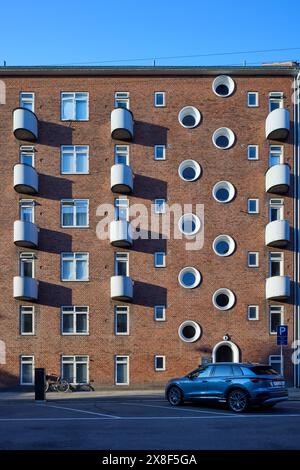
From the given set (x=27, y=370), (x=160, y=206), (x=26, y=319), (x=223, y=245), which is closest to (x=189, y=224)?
(x=160, y=206)

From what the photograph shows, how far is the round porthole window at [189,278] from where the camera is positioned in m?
29.8

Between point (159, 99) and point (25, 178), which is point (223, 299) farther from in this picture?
point (25, 178)

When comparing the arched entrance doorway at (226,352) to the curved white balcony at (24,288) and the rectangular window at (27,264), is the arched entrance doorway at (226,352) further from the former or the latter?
the rectangular window at (27,264)

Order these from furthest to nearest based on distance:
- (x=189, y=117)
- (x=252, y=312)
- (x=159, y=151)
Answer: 1. (x=189, y=117)
2. (x=159, y=151)
3. (x=252, y=312)

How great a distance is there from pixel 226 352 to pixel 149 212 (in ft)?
27.4

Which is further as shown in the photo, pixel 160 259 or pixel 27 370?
pixel 160 259

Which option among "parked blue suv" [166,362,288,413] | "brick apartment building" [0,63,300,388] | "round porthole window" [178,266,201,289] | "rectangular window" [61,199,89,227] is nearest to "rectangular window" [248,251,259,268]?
"brick apartment building" [0,63,300,388]

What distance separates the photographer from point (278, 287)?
2916cm

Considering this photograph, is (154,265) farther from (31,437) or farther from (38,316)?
(31,437)

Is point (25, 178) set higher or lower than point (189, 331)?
higher

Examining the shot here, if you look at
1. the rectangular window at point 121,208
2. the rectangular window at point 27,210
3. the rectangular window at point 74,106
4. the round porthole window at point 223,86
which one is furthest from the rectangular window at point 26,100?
the round porthole window at point 223,86

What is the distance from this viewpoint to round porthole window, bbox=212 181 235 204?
30344 millimetres

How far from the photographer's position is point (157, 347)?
29.5 meters
